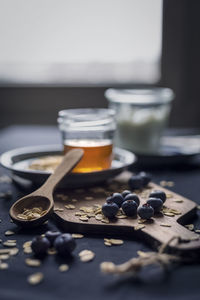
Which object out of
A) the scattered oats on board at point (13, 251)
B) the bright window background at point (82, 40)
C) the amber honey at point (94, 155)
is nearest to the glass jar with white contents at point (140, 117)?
the amber honey at point (94, 155)

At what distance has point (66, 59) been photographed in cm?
255

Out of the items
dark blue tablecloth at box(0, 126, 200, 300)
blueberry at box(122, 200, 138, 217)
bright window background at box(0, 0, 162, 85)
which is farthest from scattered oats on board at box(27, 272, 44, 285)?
bright window background at box(0, 0, 162, 85)

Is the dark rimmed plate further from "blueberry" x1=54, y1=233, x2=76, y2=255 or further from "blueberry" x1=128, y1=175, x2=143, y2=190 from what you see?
"blueberry" x1=54, y1=233, x2=76, y2=255

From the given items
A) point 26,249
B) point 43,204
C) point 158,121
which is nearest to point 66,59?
point 158,121

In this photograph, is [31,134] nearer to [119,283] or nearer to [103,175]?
[103,175]

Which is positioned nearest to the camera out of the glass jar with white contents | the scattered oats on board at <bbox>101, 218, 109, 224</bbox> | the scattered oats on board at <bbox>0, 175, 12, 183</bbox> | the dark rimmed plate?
the scattered oats on board at <bbox>101, 218, 109, 224</bbox>

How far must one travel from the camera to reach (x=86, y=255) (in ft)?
2.14

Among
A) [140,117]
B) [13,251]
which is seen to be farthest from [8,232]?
[140,117]

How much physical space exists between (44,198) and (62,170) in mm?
113

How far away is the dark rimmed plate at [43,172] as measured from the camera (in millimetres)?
937

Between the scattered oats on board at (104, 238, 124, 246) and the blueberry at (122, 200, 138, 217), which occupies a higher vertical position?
the blueberry at (122, 200, 138, 217)

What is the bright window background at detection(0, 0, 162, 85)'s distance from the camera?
7.91 ft

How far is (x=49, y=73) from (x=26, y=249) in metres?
2.00

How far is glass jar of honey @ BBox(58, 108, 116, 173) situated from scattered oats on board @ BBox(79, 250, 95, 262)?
1.28 ft
